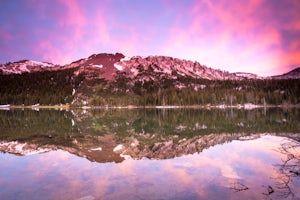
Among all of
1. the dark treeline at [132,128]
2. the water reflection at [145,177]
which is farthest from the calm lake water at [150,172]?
the dark treeline at [132,128]

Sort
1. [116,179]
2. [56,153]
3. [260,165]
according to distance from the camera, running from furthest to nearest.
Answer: [56,153], [260,165], [116,179]

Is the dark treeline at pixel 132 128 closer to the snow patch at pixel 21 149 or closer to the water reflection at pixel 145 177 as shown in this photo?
the snow patch at pixel 21 149

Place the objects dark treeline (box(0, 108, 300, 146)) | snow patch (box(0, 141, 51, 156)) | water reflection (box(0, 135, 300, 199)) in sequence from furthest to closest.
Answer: dark treeline (box(0, 108, 300, 146)) < snow patch (box(0, 141, 51, 156)) < water reflection (box(0, 135, 300, 199))

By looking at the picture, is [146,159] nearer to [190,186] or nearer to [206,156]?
[206,156]

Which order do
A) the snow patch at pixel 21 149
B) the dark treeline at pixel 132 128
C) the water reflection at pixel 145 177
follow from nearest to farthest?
1. the water reflection at pixel 145 177
2. the snow patch at pixel 21 149
3. the dark treeline at pixel 132 128

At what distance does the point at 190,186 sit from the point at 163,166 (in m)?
4.36

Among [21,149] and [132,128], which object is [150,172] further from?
[132,128]

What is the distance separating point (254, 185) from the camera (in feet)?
38.7

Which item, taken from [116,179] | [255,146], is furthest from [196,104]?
[116,179]

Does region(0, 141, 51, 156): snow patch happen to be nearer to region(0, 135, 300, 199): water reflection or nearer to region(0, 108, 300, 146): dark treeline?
region(0, 135, 300, 199): water reflection

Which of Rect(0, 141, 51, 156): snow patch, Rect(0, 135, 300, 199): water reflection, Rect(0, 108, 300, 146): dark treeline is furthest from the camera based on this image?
Rect(0, 108, 300, 146): dark treeline

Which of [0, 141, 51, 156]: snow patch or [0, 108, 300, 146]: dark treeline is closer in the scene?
[0, 141, 51, 156]: snow patch

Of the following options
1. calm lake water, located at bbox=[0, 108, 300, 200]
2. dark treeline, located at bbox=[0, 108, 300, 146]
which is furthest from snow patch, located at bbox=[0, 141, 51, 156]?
dark treeline, located at bbox=[0, 108, 300, 146]

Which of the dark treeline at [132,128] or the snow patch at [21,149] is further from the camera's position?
the dark treeline at [132,128]
